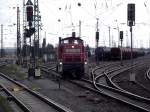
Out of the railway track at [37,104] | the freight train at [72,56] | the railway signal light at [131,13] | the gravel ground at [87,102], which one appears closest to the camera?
the railway track at [37,104]

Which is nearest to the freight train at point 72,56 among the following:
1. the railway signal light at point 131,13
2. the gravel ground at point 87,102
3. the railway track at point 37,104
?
the railway signal light at point 131,13

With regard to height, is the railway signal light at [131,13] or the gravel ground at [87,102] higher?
the railway signal light at [131,13]

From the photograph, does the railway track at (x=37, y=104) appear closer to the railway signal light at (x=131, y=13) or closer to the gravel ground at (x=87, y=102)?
the gravel ground at (x=87, y=102)

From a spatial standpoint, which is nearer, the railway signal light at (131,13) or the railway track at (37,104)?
the railway track at (37,104)

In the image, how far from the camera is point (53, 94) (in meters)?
25.1

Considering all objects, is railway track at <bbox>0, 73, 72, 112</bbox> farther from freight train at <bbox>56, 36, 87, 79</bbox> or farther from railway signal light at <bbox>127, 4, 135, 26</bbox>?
freight train at <bbox>56, 36, 87, 79</bbox>

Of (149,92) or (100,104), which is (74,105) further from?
(149,92)

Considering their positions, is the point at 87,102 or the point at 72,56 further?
the point at 72,56

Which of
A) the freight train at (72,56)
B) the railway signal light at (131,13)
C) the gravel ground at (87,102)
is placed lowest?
the gravel ground at (87,102)

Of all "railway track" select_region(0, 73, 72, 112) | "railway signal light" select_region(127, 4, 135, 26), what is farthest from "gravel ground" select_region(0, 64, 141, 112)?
"railway signal light" select_region(127, 4, 135, 26)

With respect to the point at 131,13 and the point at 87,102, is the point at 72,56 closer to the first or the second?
the point at 131,13

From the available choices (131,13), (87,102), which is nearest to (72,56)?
(131,13)

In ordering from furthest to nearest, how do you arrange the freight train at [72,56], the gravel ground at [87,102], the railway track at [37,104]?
the freight train at [72,56]
the gravel ground at [87,102]
the railway track at [37,104]

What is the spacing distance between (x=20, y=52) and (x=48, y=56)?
44.0ft
